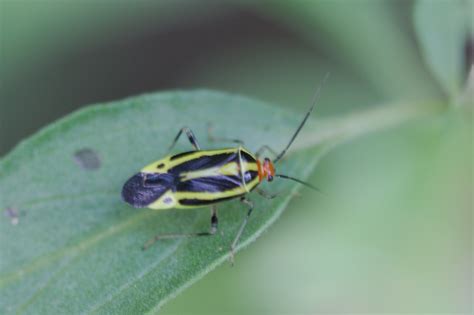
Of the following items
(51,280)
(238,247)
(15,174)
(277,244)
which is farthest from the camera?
(277,244)

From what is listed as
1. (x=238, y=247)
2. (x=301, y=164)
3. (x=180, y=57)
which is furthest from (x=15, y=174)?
(x=180, y=57)

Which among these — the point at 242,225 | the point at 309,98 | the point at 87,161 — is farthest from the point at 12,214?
the point at 309,98

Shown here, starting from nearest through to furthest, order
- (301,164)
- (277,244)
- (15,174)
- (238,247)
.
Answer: (238,247) → (15,174) → (301,164) → (277,244)

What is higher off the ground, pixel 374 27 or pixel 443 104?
pixel 374 27

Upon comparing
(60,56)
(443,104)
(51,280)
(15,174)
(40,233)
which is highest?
(60,56)

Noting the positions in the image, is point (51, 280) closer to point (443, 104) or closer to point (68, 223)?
point (68, 223)

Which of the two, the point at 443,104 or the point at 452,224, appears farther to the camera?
the point at 452,224

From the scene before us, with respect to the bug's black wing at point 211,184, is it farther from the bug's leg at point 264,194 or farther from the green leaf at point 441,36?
the green leaf at point 441,36
